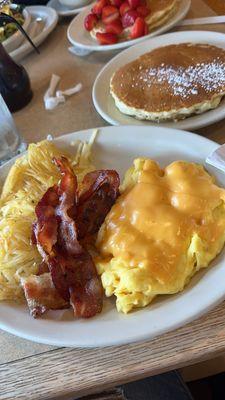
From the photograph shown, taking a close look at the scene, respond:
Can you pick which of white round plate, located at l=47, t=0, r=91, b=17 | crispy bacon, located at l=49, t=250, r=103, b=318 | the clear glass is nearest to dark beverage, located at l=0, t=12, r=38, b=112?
the clear glass

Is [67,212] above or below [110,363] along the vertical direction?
above

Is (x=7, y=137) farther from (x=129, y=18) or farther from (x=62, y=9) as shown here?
(x=62, y=9)

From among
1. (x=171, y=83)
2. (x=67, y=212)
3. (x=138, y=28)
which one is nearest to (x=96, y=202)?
(x=67, y=212)

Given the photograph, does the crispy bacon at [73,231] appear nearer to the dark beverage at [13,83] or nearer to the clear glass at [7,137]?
the clear glass at [7,137]

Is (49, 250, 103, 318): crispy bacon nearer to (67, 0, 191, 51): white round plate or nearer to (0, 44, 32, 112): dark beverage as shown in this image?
(0, 44, 32, 112): dark beverage

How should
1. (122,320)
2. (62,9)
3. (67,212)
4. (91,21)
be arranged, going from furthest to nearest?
(62,9)
(91,21)
(67,212)
(122,320)

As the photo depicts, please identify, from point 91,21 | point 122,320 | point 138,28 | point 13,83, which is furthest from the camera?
point 91,21

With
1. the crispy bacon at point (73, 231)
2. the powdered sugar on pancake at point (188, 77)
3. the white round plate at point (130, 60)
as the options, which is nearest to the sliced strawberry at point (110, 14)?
the white round plate at point (130, 60)

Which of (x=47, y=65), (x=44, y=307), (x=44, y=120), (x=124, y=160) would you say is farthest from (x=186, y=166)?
(x=47, y=65)
